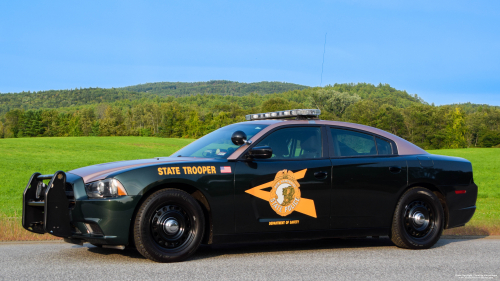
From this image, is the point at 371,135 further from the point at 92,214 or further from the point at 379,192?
the point at 92,214

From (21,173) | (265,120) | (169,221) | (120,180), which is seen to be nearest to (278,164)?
(265,120)

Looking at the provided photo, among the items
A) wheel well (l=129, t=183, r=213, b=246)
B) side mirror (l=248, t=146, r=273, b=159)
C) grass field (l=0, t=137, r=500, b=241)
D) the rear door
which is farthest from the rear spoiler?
the rear door

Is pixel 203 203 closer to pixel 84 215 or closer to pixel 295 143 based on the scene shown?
pixel 84 215

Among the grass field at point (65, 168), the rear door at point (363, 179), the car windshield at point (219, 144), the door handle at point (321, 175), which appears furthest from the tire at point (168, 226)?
the grass field at point (65, 168)

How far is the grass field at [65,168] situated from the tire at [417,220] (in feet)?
6.88

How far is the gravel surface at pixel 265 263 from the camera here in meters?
4.61

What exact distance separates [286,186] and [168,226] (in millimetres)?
1428

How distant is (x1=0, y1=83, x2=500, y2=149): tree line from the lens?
10144 cm

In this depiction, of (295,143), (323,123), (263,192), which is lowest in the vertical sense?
(263,192)

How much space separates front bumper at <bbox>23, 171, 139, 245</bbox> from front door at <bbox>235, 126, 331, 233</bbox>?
4.02 feet

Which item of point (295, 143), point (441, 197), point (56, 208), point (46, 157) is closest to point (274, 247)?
point (295, 143)

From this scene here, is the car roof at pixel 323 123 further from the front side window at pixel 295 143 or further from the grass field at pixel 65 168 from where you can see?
the grass field at pixel 65 168

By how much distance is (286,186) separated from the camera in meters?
5.68

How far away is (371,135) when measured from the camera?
6547 mm
